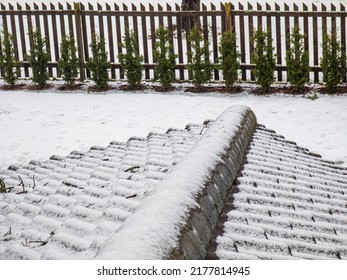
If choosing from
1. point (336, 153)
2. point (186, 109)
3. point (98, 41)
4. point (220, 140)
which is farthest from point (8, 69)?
point (220, 140)

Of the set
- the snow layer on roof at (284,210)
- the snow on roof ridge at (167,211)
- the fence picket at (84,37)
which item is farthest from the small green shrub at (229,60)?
the snow on roof ridge at (167,211)

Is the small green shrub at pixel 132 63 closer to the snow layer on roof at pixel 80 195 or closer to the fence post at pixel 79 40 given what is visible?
the fence post at pixel 79 40

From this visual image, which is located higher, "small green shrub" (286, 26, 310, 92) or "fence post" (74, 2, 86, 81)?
"fence post" (74, 2, 86, 81)

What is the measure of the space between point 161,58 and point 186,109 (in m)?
1.89

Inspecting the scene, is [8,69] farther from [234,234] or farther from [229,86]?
[234,234]

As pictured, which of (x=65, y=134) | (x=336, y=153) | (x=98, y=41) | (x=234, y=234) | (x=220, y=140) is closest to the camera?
(x=234, y=234)

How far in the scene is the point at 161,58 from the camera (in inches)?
488

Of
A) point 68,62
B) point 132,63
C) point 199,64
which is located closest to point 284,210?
point 199,64

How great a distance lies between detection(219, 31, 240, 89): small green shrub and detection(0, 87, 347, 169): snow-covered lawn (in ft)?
1.47

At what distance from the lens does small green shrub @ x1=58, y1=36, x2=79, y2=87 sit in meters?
12.8

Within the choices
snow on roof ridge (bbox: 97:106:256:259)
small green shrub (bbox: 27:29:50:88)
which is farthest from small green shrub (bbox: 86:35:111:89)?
snow on roof ridge (bbox: 97:106:256:259)

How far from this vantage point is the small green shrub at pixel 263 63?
38.5 ft

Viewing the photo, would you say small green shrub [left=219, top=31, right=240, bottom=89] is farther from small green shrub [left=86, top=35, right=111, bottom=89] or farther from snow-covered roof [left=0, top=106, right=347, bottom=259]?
snow-covered roof [left=0, top=106, right=347, bottom=259]

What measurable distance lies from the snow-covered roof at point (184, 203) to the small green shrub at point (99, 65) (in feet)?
26.1
